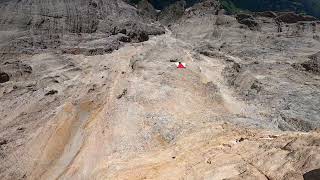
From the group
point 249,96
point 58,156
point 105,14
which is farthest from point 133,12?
point 58,156

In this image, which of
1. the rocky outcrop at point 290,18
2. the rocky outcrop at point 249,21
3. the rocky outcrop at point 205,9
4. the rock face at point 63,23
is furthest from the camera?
the rocky outcrop at point 205,9

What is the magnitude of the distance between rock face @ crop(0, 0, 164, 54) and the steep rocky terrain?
91mm

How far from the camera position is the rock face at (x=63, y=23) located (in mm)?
31812

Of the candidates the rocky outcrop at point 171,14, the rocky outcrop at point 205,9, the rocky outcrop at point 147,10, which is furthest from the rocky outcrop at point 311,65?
the rocky outcrop at point 147,10

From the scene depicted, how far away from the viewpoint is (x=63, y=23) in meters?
34.6

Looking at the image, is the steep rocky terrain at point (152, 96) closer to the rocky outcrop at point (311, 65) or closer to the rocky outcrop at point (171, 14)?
the rocky outcrop at point (311, 65)

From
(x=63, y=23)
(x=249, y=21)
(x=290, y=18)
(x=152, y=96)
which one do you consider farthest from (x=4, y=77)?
(x=290, y=18)

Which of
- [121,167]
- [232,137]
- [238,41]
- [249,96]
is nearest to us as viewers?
[121,167]

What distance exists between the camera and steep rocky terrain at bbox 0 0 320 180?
13.5m

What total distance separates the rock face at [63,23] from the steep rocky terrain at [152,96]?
9 cm

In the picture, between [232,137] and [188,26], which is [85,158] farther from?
[188,26]

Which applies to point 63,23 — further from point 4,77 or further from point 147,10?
point 147,10

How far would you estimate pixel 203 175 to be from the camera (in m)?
11.7

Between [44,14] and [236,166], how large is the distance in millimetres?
27525
